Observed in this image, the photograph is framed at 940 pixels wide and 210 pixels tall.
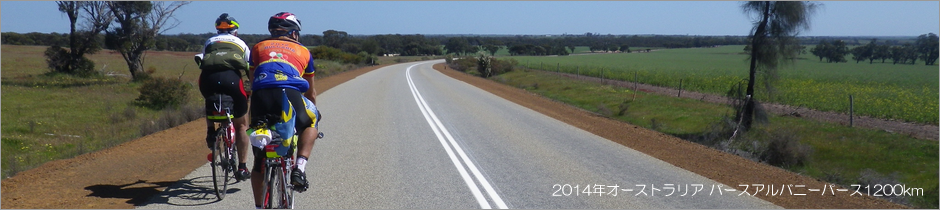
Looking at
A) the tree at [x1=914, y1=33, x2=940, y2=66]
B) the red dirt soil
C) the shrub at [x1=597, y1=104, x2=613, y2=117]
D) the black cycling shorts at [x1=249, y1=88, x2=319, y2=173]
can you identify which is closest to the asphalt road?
the red dirt soil

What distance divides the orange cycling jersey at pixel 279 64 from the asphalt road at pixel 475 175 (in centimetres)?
168

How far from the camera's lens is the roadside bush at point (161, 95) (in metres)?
22.4

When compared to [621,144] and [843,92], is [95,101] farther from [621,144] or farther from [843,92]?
[843,92]

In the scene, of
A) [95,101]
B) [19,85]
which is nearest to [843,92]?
[95,101]

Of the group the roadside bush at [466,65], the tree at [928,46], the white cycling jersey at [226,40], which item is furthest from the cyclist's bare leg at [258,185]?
the roadside bush at [466,65]

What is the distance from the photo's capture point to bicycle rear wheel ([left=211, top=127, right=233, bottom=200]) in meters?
5.94

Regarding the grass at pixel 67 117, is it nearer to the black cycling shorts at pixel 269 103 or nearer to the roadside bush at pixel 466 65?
the black cycling shorts at pixel 269 103

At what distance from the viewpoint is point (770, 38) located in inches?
594

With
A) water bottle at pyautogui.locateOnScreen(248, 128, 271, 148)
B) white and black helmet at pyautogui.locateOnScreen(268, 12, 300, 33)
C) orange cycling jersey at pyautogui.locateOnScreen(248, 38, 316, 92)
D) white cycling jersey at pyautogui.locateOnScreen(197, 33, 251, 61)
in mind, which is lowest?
water bottle at pyautogui.locateOnScreen(248, 128, 271, 148)

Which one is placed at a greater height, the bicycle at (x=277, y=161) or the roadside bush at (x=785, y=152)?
the bicycle at (x=277, y=161)

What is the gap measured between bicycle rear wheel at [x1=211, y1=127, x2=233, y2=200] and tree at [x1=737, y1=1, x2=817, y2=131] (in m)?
12.9

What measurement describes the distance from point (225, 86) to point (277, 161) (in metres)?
1.44

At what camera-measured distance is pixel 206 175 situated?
23.7 ft

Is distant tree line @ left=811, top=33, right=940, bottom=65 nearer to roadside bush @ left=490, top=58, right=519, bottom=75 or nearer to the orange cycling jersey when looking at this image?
the orange cycling jersey
